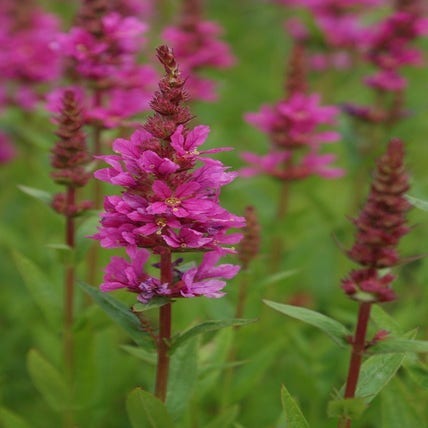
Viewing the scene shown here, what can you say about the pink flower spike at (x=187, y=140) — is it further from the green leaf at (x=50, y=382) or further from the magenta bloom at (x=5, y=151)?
the magenta bloom at (x=5, y=151)

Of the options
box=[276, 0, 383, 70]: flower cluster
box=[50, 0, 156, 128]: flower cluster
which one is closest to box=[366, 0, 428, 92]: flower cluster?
box=[276, 0, 383, 70]: flower cluster

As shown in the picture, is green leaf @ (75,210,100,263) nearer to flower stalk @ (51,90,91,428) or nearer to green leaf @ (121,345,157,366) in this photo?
flower stalk @ (51,90,91,428)

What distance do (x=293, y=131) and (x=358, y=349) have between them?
91.7 inches

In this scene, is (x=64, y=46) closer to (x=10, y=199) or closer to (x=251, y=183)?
(x=251, y=183)

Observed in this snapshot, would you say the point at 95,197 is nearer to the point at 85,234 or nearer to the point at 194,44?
the point at 85,234

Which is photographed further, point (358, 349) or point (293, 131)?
point (293, 131)

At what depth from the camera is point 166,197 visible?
244 cm

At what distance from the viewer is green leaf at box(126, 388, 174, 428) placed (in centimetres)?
258

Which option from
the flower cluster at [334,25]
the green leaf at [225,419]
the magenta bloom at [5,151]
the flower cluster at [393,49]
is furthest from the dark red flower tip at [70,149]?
the flower cluster at [334,25]

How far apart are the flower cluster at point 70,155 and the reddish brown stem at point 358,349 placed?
1391mm

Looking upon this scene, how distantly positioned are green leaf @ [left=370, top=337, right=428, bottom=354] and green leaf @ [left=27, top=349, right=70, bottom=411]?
163cm

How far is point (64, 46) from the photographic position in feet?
13.2

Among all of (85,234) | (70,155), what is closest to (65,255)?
(85,234)

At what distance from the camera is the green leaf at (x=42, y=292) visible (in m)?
3.56
